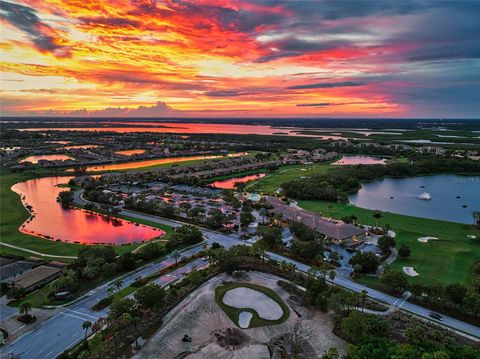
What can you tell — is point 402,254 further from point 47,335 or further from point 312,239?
point 47,335

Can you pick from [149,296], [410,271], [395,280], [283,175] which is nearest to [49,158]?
[283,175]

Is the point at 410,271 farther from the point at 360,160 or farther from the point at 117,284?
the point at 360,160

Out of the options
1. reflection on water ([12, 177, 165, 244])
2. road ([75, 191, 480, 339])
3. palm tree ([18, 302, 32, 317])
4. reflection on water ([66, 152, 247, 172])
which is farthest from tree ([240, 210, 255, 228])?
reflection on water ([66, 152, 247, 172])

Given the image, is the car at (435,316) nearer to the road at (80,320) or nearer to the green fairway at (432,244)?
the road at (80,320)

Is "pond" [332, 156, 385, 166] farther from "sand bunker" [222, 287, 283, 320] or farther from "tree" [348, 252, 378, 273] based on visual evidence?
"sand bunker" [222, 287, 283, 320]

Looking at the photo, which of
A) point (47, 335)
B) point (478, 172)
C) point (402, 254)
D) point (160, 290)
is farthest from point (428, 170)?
point (47, 335)

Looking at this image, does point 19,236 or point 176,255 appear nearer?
point 176,255
